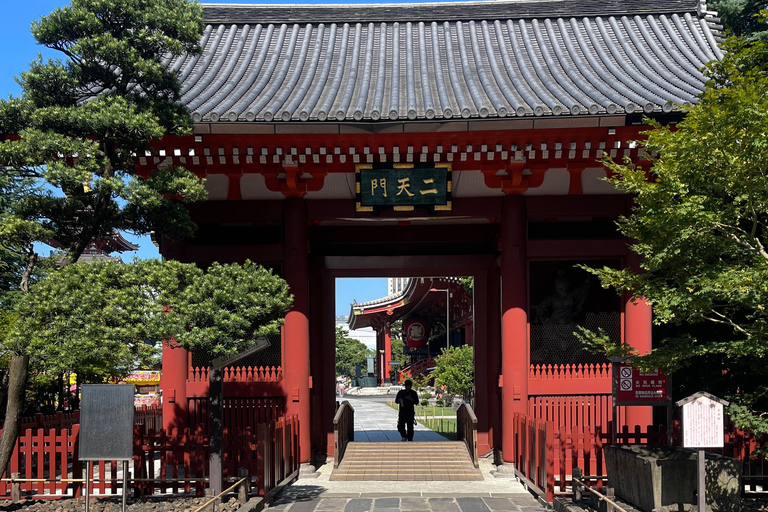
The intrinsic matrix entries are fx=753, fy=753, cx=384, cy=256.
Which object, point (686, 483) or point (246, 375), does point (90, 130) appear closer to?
point (246, 375)

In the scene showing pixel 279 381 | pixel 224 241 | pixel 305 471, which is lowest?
pixel 305 471

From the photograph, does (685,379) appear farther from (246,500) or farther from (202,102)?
(202,102)

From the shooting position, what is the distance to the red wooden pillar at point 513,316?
469 inches

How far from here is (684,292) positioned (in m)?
7.71

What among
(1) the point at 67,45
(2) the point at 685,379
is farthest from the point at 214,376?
Answer: (2) the point at 685,379

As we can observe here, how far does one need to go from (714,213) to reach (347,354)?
86.9 meters

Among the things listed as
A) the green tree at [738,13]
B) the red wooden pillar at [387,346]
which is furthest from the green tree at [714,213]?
Result: the red wooden pillar at [387,346]

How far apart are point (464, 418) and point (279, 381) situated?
409 centimetres

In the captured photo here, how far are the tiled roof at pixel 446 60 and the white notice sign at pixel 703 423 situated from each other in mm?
4841

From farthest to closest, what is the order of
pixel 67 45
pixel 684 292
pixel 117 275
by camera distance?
pixel 67 45 < pixel 117 275 < pixel 684 292

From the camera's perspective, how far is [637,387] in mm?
10000

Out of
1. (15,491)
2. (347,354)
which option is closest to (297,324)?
(15,491)

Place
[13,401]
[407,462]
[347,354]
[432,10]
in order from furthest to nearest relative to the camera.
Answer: [347,354] → [432,10] → [407,462] → [13,401]

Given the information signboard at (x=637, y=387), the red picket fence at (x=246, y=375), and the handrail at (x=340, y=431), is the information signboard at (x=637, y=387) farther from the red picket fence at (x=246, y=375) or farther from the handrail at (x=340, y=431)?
the red picket fence at (x=246, y=375)
